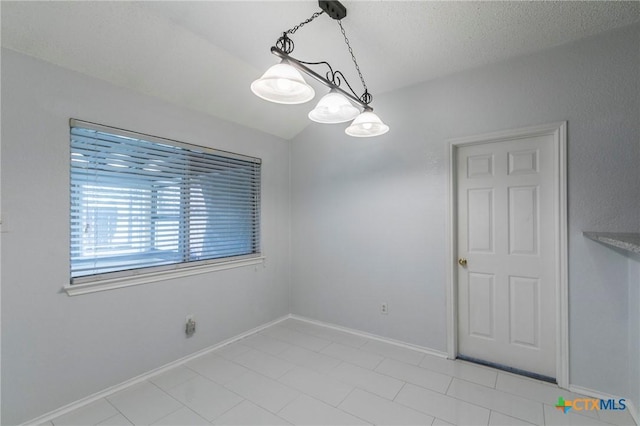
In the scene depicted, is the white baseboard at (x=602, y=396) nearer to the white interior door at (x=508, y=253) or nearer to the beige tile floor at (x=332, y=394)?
the beige tile floor at (x=332, y=394)

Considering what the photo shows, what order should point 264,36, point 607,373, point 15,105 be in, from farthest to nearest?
point 264,36 → point 607,373 → point 15,105

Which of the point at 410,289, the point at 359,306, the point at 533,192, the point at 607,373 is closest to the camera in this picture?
the point at 607,373

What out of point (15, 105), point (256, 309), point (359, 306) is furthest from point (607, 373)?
point (15, 105)

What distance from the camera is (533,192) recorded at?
8.02ft

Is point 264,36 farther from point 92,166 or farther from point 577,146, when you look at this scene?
point 577,146

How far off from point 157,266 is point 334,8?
2.50 meters

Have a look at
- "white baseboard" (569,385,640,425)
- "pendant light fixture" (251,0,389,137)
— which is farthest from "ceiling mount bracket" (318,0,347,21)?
"white baseboard" (569,385,640,425)

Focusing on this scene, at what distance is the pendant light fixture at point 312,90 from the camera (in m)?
1.45

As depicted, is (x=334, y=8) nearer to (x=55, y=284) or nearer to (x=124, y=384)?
(x=55, y=284)

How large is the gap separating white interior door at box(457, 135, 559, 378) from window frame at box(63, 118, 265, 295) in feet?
7.39

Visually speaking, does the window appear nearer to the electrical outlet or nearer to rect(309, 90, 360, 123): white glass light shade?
the electrical outlet

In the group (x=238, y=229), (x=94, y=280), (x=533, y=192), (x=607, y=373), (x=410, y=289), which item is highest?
(x=533, y=192)

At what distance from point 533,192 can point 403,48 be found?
1635 mm

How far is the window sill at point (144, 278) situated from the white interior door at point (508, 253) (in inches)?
94.8
